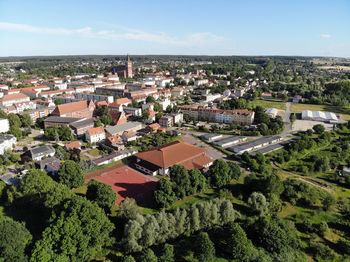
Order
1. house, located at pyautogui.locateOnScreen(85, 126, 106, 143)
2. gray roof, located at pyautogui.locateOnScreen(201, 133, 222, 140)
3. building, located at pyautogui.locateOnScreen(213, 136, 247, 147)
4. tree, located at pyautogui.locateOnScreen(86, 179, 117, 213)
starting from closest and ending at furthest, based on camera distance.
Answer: tree, located at pyautogui.locateOnScreen(86, 179, 117, 213), building, located at pyautogui.locateOnScreen(213, 136, 247, 147), house, located at pyautogui.locateOnScreen(85, 126, 106, 143), gray roof, located at pyautogui.locateOnScreen(201, 133, 222, 140)

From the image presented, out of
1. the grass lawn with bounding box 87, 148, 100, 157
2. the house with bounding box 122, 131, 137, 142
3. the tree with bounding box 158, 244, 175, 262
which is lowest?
the grass lawn with bounding box 87, 148, 100, 157

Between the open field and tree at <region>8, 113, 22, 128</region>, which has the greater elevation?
tree at <region>8, 113, 22, 128</region>

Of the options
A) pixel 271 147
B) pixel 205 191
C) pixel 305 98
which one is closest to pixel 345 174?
pixel 271 147

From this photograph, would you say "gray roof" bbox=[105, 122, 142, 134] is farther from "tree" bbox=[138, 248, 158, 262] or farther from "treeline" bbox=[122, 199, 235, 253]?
"tree" bbox=[138, 248, 158, 262]

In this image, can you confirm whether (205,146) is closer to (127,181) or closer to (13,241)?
(127,181)

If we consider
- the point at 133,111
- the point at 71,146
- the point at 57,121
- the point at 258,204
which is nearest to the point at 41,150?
the point at 71,146

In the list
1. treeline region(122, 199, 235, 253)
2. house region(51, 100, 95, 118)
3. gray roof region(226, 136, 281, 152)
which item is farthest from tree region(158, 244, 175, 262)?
house region(51, 100, 95, 118)

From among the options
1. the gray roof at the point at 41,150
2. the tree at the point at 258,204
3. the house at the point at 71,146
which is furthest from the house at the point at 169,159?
the gray roof at the point at 41,150

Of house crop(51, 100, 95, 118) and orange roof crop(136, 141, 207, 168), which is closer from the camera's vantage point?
orange roof crop(136, 141, 207, 168)
